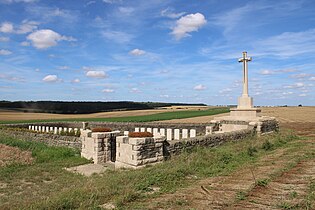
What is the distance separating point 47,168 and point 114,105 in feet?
169

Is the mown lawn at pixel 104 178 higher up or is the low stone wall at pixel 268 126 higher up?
the low stone wall at pixel 268 126

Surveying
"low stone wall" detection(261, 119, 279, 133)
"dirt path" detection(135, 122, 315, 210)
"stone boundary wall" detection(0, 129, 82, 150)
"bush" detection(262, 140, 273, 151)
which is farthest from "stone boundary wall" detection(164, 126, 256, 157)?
"stone boundary wall" detection(0, 129, 82, 150)

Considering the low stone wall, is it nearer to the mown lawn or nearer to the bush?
the mown lawn

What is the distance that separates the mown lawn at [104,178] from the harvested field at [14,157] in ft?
1.22

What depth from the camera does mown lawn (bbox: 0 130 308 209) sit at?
17.1ft

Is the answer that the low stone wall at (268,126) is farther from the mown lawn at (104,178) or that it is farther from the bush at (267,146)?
the bush at (267,146)

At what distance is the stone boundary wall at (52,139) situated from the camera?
13312 millimetres

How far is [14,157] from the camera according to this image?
10906 millimetres

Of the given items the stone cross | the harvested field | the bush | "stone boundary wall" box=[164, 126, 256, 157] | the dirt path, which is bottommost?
the harvested field

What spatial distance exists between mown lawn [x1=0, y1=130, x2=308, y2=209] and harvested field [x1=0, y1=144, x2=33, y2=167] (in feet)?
1.22

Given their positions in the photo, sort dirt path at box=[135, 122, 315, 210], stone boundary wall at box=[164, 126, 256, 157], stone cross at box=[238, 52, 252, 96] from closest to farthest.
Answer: dirt path at box=[135, 122, 315, 210], stone boundary wall at box=[164, 126, 256, 157], stone cross at box=[238, 52, 252, 96]

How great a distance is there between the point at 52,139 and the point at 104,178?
867cm

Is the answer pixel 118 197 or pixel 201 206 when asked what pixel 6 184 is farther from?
pixel 201 206

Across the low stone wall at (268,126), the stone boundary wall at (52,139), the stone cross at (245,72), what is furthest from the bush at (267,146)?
the stone boundary wall at (52,139)
